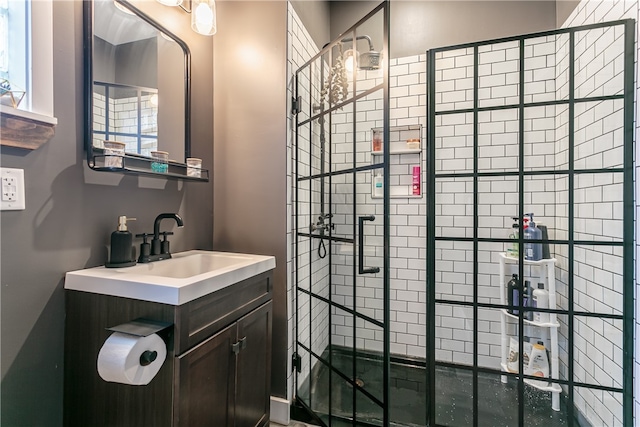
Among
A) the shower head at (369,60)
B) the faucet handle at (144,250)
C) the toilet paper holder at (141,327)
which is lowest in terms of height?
the toilet paper holder at (141,327)

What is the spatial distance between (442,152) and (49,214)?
6.39 feet

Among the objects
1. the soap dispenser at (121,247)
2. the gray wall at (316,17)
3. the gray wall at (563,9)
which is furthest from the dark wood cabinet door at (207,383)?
the gray wall at (563,9)

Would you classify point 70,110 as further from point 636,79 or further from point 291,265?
point 636,79

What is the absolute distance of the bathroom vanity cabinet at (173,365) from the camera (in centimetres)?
96

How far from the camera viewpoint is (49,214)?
3.55 ft

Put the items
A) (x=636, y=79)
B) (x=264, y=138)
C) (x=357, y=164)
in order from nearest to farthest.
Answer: (x=636, y=79), (x=357, y=164), (x=264, y=138)

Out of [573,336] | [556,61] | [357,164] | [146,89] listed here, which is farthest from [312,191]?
[573,336]

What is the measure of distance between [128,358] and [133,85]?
1.28 meters

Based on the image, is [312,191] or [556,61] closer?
[556,61]

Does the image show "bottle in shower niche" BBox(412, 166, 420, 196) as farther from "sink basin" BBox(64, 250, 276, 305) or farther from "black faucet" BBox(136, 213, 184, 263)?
"black faucet" BBox(136, 213, 184, 263)

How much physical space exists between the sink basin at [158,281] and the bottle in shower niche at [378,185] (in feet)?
2.33

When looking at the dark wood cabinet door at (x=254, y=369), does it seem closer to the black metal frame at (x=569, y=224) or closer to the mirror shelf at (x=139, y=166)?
the mirror shelf at (x=139, y=166)

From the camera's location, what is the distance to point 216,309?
1.15 m

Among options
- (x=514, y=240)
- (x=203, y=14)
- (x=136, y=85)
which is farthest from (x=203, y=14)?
(x=514, y=240)
